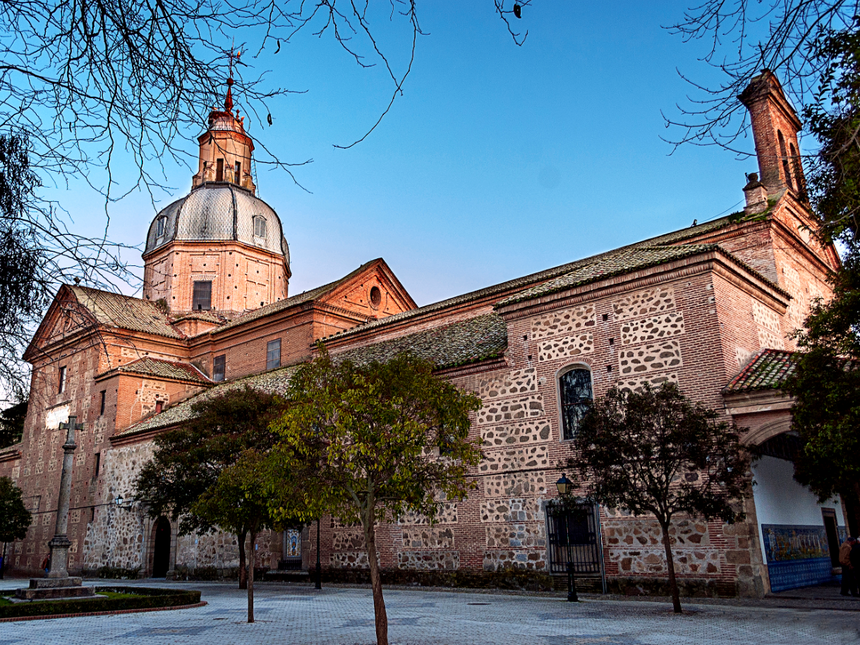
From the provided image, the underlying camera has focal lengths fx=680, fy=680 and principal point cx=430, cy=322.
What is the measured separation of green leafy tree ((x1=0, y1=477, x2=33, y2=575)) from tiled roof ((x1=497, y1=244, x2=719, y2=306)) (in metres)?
24.3

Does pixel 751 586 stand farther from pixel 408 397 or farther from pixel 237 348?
pixel 237 348

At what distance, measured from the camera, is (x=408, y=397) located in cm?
909

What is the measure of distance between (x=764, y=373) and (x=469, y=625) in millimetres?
7858

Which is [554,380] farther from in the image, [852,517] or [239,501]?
[852,517]

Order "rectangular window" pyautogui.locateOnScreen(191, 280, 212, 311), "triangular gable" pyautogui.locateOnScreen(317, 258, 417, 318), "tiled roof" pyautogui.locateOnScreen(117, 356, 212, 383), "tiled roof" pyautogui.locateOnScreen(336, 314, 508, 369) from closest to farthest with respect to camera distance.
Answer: "tiled roof" pyautogui.locateOnScreen(336, 314, 508, 369) < "triangular gable" pyautogui.locateOnScreen(317, 258, 417, 318) < "tiled roof" pyautogui.locateOnScreen(117, 356, 212, 383) < "rectangular window" pyautogui.locateOnScreen(191, 280, 212, 311)

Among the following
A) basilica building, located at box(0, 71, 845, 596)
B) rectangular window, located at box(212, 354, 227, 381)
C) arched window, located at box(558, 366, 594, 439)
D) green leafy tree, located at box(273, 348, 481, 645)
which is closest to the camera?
green leafy tree, located at box(273, 348, 481, 645)

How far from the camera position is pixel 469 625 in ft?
34.0

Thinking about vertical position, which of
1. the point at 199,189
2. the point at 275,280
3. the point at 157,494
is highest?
the point at 199,189

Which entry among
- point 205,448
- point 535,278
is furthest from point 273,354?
point 535,278

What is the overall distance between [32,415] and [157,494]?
772 inches

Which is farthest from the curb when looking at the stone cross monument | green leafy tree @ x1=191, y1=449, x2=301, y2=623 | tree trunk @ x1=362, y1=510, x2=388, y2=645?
tree trunk @ x1=362, y1=510, x2=388, y2=645

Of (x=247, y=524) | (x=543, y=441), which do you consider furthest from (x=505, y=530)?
(x=247, y=524)

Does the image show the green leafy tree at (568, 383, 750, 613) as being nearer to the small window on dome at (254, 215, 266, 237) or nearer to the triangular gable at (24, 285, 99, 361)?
the triangular gable at (24, 285, 99, 361)

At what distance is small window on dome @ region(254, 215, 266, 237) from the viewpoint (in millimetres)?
36781
